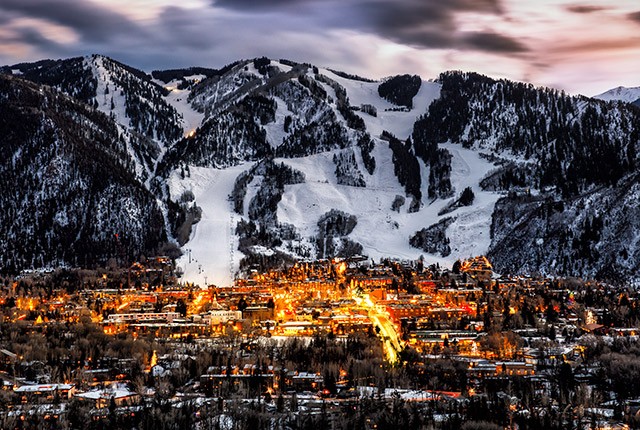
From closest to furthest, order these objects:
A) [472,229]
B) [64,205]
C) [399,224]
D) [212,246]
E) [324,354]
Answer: [324,354], [212,246], [472,229], [64,205], [399,224]

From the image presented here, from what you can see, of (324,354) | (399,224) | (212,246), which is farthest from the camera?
(399,224)

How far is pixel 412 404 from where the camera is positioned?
7038 cm

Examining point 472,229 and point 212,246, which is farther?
point 472,229

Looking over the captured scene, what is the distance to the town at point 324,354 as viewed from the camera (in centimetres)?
6825

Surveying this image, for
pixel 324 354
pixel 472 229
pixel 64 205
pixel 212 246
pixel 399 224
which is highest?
pixel 64 205

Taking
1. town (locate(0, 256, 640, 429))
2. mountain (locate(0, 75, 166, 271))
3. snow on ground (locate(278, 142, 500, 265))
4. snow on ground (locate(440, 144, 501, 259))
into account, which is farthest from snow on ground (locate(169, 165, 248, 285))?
snow on ground (locate(440, 144, 501, 259))

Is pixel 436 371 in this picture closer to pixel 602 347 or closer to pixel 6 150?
pixel 602 347

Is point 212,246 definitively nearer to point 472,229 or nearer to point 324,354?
point 472,229

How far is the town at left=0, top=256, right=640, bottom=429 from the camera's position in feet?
224

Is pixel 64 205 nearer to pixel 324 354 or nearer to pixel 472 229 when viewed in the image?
pixel 472 229

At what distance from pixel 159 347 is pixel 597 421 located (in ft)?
141

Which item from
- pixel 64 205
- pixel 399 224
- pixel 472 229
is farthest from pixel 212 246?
pixel 472 229

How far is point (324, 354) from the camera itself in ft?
282

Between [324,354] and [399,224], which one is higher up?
[399,224]
